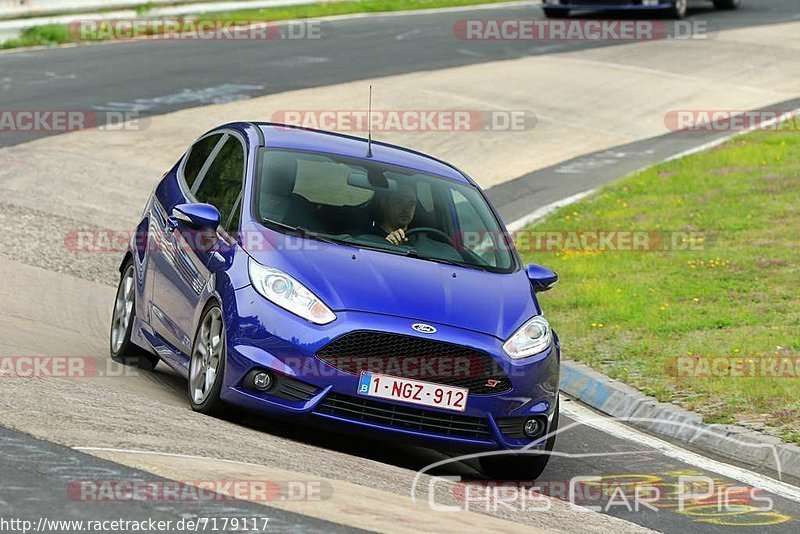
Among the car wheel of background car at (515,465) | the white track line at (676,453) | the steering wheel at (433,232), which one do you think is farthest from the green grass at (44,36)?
the car wheel of background car at (515,465)

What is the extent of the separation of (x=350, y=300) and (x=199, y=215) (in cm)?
129

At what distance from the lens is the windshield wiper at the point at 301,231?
856cm

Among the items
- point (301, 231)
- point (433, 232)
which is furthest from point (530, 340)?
point (301, 231)

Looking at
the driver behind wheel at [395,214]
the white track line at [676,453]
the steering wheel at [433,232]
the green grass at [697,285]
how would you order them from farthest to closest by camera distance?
1. the green grass at [697,285]
2. the steering wheel at [433,232]
3. the driver behind wheel at [395,214]
4. the white track line at [676,453]

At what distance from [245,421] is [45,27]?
19.8 meters

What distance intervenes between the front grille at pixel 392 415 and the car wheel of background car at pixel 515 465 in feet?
1.20

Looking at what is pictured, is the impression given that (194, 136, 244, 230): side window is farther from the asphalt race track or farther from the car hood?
the asphalt race track

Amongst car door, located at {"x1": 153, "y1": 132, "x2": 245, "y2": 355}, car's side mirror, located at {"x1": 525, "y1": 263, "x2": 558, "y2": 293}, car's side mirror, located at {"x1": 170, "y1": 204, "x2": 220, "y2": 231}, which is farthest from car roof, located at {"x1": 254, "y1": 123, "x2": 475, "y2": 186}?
car's side mirror, located at {"x1": 525, "y1": 263, "x2": 558, "y2": 293}

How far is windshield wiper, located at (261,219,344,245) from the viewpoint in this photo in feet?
28.1

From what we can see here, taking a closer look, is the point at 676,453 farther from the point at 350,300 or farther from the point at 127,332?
the point at 127,332

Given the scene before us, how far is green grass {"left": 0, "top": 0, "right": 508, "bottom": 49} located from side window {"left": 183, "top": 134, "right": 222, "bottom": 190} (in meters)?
16.4

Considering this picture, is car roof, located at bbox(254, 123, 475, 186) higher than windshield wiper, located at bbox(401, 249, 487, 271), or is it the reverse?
car roof, located at bbox(254, 123, 475, 186)

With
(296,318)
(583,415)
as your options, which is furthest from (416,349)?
(583,415)

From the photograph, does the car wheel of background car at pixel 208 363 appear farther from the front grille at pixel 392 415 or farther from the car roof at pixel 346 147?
the car roof at pixel 346 147
